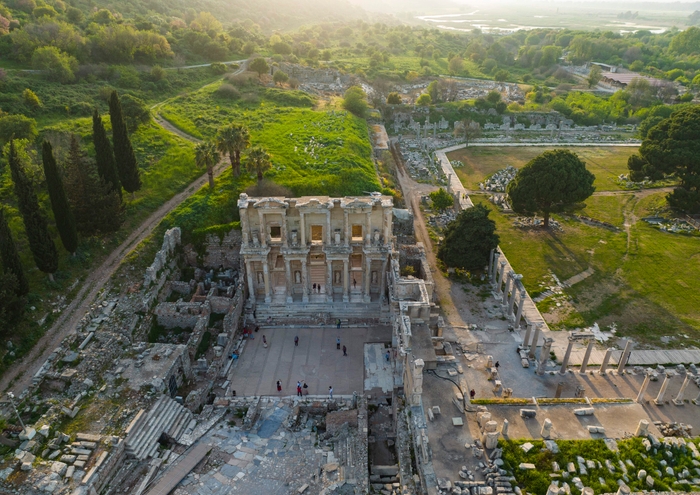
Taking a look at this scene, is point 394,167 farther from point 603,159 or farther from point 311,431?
point 311,431

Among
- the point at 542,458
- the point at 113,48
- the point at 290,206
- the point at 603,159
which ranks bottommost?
the point at 603,159

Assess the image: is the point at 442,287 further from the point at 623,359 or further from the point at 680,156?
the point at 680,156

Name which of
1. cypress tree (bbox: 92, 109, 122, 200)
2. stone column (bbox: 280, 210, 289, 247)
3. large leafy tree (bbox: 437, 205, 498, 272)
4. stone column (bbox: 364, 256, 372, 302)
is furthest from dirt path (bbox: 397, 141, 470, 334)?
→ cypress tree (bbox: 92, 109, 122, 200)

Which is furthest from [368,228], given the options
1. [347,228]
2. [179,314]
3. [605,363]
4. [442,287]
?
[605,363]

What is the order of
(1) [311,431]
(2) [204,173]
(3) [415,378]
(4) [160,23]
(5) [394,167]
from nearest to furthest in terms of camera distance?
(3) [415,378]
(1) [311,431]
(2) [204,173]
(5) [394,167]
(4) [160,23]

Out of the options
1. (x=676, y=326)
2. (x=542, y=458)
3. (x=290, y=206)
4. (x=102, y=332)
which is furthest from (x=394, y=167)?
(x=542, y=458)

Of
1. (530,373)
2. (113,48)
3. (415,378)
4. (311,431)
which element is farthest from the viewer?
(113,48)

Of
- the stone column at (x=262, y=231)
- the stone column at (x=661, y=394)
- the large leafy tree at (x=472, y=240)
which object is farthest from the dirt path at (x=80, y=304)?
the stone column at (x=661, y=394)
